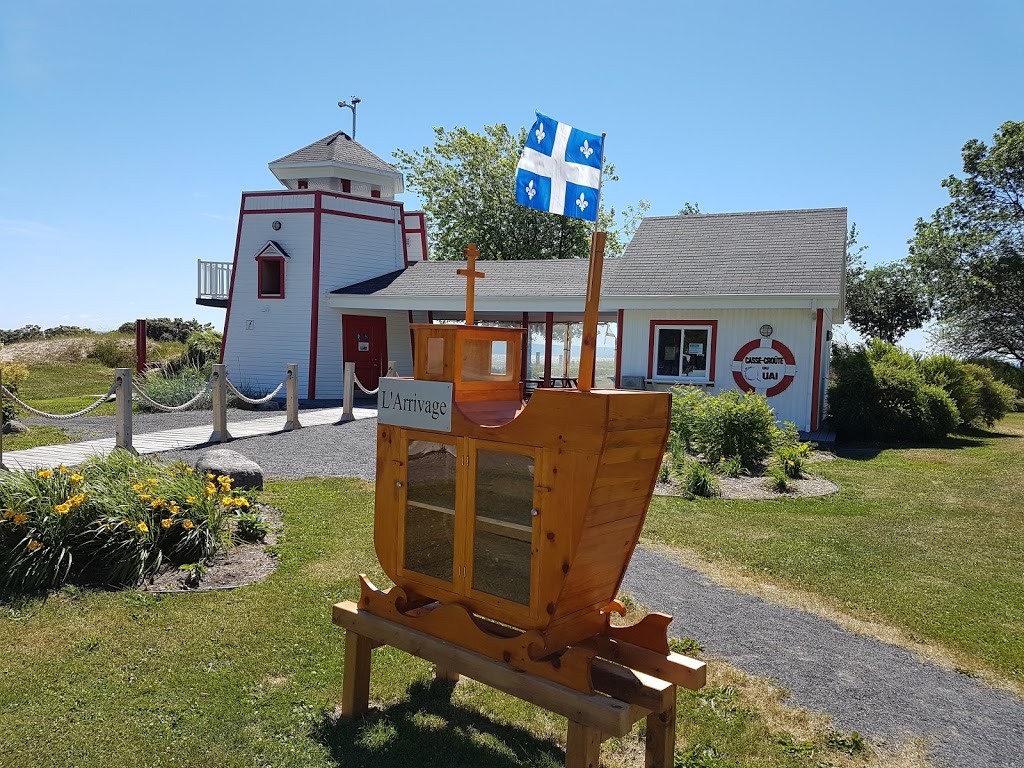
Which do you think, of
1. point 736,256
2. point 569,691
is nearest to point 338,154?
point 736,256

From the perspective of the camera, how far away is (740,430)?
12141 millimetres

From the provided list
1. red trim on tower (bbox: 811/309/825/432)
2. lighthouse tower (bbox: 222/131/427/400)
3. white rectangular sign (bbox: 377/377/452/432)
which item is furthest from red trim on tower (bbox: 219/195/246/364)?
white rectangular sign (bbox: 377/377/452/432)

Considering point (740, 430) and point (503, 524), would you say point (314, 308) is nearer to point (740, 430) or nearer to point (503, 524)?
point (740, 430)

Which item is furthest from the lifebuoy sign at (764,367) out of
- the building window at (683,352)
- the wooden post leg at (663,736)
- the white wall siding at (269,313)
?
the wooden post leg at (663,736)

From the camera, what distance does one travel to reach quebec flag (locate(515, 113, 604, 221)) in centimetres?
360

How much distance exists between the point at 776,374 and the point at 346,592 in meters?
13.6

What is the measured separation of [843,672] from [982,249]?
118 ft

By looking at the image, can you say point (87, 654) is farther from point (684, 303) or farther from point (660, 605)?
point (684, 303)

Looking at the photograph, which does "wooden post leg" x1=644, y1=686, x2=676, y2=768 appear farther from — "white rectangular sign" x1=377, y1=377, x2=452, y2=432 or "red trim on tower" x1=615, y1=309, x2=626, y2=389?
"red trim on tower" x1=615, y1=309, x2=626, y2=389

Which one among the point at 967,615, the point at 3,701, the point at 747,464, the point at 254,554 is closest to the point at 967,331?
the point at 747,464

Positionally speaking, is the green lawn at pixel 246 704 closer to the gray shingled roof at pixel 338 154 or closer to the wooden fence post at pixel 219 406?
the wooden fence post at pixel 219 406

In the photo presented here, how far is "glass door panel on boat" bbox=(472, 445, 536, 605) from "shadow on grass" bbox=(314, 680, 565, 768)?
0.81m

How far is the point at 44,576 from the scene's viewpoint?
566 centimetres

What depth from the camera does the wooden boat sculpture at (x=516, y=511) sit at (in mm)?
3264
